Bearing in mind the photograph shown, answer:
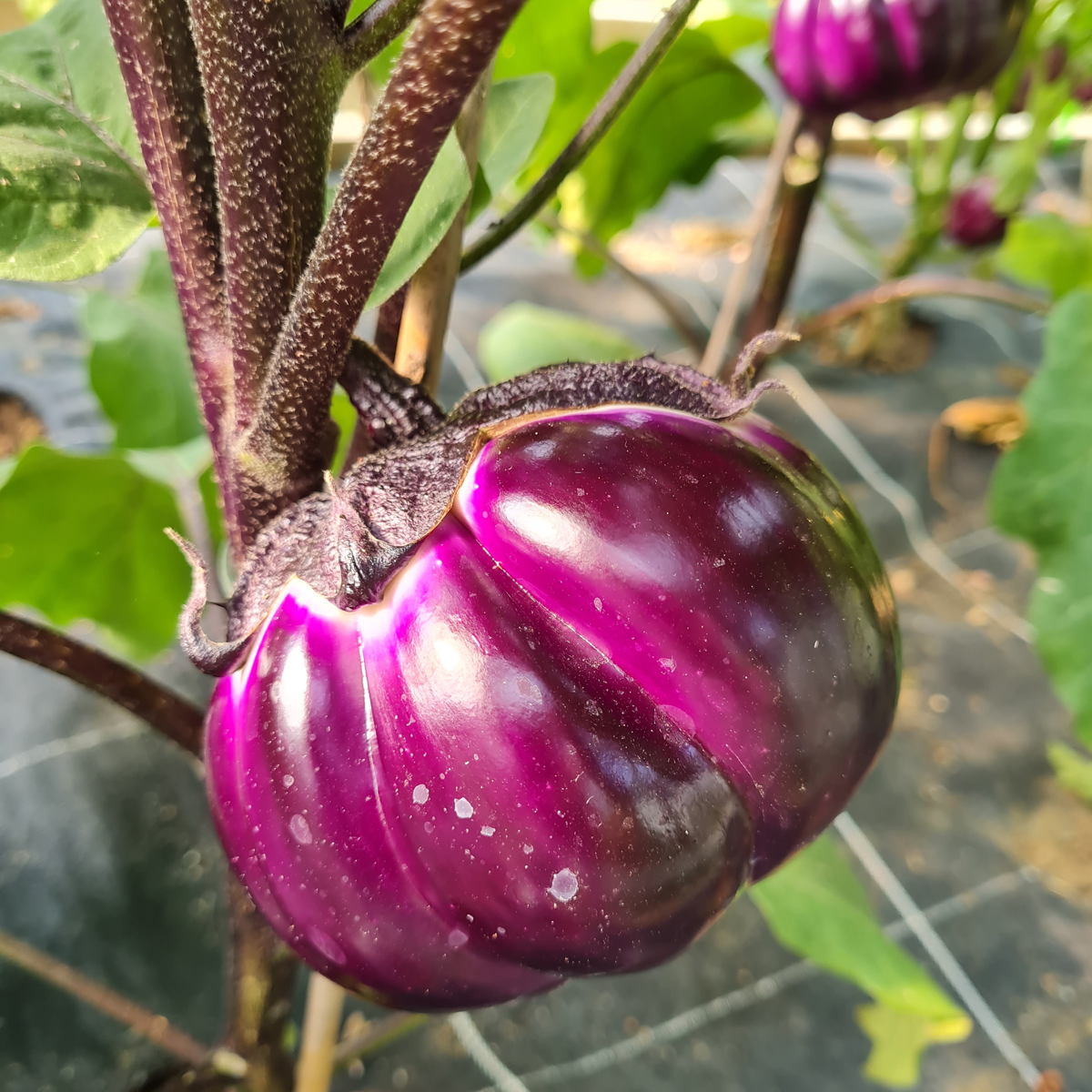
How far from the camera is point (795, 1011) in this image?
610 millimetres

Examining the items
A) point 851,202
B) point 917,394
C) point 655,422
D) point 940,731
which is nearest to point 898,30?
point 655,422

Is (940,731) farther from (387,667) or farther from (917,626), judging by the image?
(387,667)

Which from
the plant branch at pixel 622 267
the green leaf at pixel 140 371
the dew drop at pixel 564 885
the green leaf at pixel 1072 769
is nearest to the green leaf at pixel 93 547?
the green leaf at pixel 140 371

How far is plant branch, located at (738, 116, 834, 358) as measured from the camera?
2.19 ft

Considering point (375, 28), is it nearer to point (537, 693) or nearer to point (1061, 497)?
point (537, 693)

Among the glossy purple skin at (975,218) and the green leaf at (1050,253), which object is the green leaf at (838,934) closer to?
the green leaf at (1050,253)

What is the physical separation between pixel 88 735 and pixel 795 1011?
0.54 meters

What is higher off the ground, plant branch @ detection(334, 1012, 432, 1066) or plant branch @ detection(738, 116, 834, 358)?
plant branch @ detection(738, 116, 834, 358)

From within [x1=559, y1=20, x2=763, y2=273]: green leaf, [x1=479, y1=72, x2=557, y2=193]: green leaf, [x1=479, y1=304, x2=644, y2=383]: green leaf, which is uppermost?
[x1=479, y1=72, x2=557, y2=193]: green leaf

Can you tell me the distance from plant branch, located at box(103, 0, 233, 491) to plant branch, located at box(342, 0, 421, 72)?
29 mm

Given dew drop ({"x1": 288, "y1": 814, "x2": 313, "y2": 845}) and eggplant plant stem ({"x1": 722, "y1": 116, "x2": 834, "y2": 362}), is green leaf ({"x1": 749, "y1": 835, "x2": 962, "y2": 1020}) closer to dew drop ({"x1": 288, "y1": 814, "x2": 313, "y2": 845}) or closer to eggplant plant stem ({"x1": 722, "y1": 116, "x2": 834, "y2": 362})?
dew drop ({"x1": 288, "y1": 814, "x2": 313, "y2": 845})

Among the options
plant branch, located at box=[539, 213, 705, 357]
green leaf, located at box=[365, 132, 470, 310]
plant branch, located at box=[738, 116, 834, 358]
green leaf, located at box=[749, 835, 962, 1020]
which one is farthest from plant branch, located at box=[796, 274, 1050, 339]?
green leaf, located at box=[365, 132, 470, 310]

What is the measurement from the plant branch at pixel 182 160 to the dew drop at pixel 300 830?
0.27ft

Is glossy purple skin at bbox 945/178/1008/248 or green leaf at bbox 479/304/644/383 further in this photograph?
glossy purple skin at bbox 945/178/1008/248
